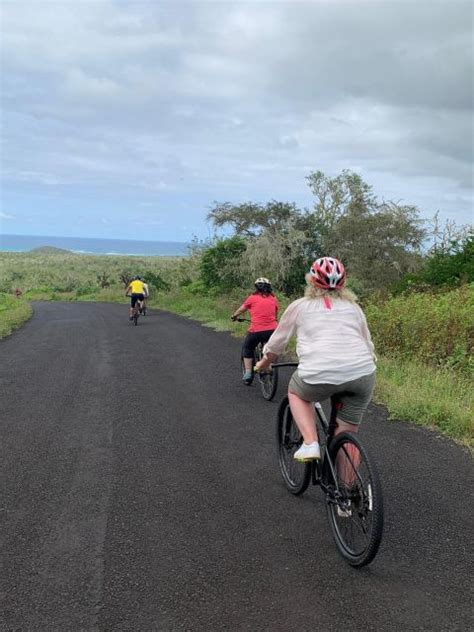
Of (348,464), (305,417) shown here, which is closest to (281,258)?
(305,417)

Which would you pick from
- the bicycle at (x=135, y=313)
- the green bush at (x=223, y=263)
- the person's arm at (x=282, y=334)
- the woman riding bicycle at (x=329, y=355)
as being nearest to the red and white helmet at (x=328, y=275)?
the woman riding bicycle at (x=329, y=355)

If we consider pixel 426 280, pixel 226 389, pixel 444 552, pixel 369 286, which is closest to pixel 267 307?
pixel 226 389

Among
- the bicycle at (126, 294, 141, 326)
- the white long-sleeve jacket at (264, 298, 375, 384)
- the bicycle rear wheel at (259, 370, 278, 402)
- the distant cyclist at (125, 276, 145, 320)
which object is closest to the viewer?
the white long-sleeve jacket at (264, 298, 375, 384)

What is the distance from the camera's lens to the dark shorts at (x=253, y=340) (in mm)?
9555

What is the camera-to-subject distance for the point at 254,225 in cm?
2752

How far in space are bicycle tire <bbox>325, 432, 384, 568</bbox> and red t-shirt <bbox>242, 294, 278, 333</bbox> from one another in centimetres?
527

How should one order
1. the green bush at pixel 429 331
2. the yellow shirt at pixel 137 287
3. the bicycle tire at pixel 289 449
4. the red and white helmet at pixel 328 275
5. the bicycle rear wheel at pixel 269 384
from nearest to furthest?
the red and white helmet at pixel 328 275 < the bicycle tire at pixel 289 449 < the bicycle rear wheel at pixel 269 384 < the green bush at pixel 429 331 < the yellow shirt at pixel 137 287

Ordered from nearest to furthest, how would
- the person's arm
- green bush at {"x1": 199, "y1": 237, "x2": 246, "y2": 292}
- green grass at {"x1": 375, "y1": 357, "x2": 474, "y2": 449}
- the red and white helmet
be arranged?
1. the red and white helmet
2. the person's arm
3. green grass at {"x1": 375, "y1": 357, "x2": 474, "y2": 449}
4. green bush at {"x1": 199, "y1": 237, "x2": 246, "y2": 292}

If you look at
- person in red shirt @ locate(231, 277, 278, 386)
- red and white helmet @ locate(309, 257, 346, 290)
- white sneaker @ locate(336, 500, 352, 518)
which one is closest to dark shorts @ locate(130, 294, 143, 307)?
person in red shirt @ locate(231, 277, 278, 386)

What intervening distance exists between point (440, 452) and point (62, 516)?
4016 mm

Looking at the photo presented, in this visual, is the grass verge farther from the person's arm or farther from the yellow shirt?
the yellow shirt

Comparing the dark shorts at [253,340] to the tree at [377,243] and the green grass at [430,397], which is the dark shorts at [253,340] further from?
the tree at [377,243]

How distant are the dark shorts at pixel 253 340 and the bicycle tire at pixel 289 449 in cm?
404

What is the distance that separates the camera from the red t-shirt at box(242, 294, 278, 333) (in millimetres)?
9516
